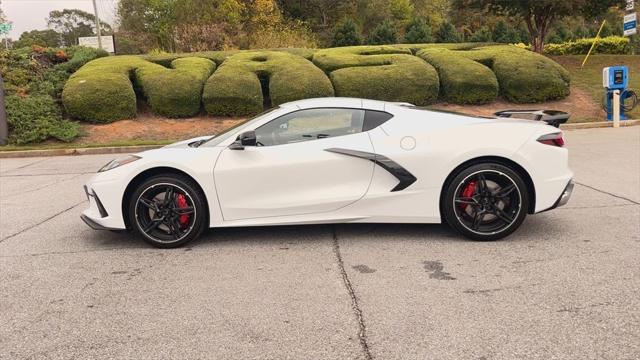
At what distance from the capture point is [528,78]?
16047 millimetres

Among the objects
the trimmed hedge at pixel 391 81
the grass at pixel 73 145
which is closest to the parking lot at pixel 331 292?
the grass at pixel 73 145

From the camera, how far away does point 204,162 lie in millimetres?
4691

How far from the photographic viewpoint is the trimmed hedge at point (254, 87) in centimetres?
1536

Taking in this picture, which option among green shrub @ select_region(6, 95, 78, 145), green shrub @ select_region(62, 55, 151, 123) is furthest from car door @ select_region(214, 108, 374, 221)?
green shrub @ select_region(62, 55, 151, 123)

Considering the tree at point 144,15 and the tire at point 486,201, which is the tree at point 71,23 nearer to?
the tree at point 144,15

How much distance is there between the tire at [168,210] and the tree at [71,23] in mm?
99685

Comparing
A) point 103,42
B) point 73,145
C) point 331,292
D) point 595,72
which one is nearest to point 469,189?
point 331,292

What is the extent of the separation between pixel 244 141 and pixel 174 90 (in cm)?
1167

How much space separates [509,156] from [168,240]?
3138 mm

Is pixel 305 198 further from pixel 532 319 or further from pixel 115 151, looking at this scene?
pixel 115 151

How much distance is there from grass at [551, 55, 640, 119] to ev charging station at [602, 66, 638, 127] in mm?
623

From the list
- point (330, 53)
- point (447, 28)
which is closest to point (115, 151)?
point (330, 53)

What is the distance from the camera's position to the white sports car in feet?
15.3

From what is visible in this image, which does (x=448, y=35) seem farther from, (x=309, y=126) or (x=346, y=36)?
(x=309, y=126)
